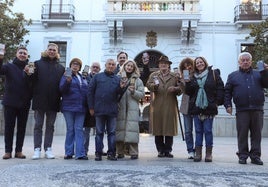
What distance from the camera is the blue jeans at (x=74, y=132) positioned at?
6371 mm

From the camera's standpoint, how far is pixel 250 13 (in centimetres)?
1717

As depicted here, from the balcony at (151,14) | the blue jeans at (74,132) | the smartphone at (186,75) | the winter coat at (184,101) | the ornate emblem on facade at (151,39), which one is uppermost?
the balcony at (151,14)

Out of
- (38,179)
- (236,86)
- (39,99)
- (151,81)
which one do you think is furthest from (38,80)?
(236,86)

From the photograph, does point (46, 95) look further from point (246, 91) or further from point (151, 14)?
point (151, 14)

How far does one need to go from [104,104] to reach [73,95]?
0.64 m

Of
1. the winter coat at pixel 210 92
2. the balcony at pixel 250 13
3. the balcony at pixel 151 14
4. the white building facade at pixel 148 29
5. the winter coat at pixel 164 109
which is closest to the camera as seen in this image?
the winter coat at pixel 210 92

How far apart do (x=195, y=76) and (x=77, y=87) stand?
2.20 meters

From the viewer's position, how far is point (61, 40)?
1784 centimetres

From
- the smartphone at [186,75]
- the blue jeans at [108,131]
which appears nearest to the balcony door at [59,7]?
the blue jeans at [108,131]

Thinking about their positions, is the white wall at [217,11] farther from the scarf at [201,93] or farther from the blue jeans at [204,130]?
the blue jeans at [204,130]

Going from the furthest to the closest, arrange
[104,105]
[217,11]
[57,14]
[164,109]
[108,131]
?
[57,14] < [217,11] < [164,109] < [108,131] < [104,105]

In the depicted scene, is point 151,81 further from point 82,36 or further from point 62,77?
point 82,36

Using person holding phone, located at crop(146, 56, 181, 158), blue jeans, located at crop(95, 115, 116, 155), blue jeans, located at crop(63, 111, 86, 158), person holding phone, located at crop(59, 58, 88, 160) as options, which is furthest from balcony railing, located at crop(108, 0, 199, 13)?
blue jeans, located at crop(95, 115, 116, 155)

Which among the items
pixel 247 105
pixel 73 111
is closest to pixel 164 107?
pixel 247 105
